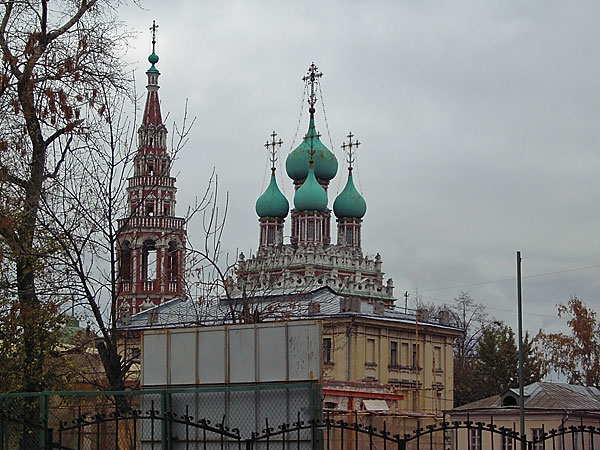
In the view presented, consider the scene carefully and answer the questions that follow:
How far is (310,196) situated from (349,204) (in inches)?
149

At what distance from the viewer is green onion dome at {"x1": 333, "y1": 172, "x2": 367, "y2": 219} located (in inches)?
2729

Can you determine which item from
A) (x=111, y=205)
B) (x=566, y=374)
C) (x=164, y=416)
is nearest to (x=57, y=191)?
(x=111, y=205)

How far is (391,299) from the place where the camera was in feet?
212

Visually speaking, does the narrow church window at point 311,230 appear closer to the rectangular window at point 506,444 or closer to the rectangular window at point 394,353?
the rectangular window at point 394,353

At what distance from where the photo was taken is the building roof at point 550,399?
3669 centimetres

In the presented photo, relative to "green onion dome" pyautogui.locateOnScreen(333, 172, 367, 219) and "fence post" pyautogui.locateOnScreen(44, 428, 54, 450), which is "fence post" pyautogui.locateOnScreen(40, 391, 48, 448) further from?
"green onion dome" pyautogui.locateOnScreen(333, 172, 367, 219)

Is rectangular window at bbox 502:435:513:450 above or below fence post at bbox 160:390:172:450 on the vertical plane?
below

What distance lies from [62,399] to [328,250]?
5198 centimetres

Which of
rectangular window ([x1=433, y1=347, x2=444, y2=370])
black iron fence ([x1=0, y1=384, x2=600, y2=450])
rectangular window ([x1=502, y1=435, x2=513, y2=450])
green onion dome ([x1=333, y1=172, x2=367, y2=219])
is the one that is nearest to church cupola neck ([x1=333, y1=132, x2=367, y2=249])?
green onion dome ([x1=333, y1=172, x2=367, y2=219])

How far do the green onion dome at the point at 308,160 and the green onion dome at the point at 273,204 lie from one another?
1427mm

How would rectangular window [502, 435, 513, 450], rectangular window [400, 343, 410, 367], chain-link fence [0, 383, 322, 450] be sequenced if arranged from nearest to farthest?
chain-link fence [0, 383, 322, 450] → rectangular window [502, 435, 513, 450] → rectangular window [400, 343, 410, 367]

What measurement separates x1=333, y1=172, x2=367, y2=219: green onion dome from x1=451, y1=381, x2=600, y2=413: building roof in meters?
29.9

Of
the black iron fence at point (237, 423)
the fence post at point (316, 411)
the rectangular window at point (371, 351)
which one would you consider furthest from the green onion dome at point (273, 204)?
the fence post at point (316, 411)

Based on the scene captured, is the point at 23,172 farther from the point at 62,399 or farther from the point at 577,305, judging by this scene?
the point at 577,305
